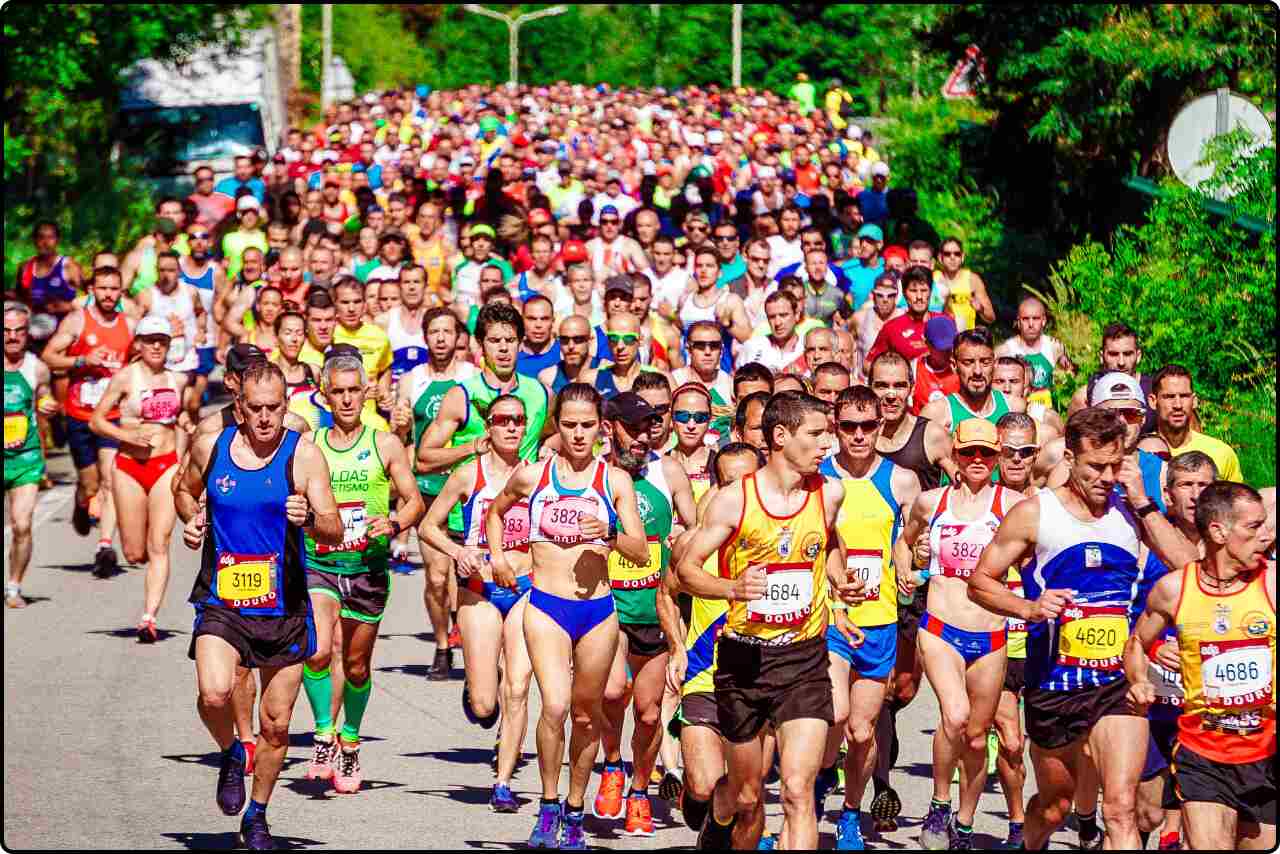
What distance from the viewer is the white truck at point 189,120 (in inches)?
1384

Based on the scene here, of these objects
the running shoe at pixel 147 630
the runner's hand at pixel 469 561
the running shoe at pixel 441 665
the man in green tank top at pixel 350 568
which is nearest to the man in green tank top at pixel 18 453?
the running shoe at pixel 147 630

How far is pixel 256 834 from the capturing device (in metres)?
9.31

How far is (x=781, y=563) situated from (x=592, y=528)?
A: 3.91 ft

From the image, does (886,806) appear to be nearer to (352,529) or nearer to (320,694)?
(320,694)

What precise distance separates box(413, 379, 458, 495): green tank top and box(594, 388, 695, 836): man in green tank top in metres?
2.92

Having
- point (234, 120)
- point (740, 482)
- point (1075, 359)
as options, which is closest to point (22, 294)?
point (1075, 359)

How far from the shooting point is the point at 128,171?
34469mm

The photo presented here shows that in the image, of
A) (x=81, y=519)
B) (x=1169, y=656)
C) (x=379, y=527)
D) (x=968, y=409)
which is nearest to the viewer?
(x=1169, y=656)

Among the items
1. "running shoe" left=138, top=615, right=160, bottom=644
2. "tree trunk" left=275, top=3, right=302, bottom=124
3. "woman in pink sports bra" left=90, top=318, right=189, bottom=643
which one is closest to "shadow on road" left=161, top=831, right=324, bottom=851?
"running shoe" left=138, top=615, right=160, bottom=644

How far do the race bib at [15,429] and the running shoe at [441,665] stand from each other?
12.5ft

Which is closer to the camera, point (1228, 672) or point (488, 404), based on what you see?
point (1228, 672)

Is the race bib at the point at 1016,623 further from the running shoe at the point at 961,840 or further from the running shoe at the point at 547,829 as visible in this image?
the running shoe at the point at 547,829

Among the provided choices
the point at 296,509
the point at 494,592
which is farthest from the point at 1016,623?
the point at 296,509

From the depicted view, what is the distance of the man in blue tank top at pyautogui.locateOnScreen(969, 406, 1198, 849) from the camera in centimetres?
855
